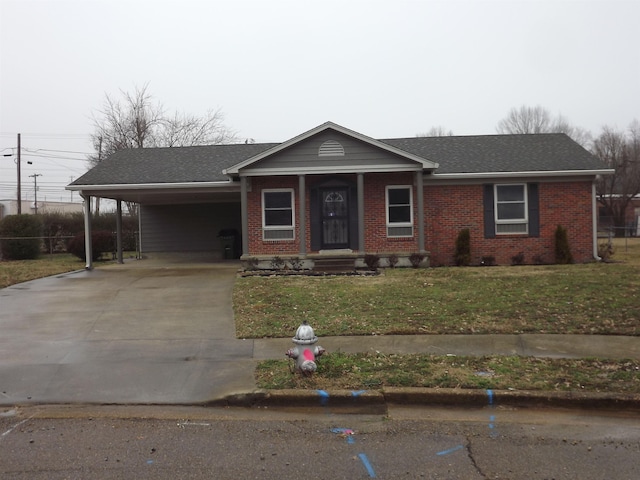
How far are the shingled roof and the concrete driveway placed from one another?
237 inches

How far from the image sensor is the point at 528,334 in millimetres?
8352

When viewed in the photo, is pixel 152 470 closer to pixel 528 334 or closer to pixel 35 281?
pixel 528 334

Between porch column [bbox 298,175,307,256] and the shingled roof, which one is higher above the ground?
the shingled roof

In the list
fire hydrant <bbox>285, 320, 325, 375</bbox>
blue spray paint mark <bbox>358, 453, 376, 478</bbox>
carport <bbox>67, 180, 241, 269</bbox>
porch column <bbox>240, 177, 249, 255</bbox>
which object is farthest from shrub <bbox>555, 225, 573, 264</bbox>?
blue spray paint mark <bbox>358, 453, 376, 478</bbox>

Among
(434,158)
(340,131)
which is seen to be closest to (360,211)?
(340,131)

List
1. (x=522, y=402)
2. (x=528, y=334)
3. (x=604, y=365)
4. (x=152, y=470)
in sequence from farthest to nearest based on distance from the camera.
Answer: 1. (x=528, y=334)
2. (x=604, y=365)
3. (x=522, y=402)
4. (x=152, y=470)

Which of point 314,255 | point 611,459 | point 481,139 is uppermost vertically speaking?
point 481,139

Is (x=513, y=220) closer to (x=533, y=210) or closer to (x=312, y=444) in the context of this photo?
(x=533, y=210)

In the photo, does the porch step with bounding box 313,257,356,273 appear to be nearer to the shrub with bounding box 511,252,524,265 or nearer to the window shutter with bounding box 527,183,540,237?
the shrub with bounding box 511,252,524,265

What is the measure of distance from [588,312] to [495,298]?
5.56ft

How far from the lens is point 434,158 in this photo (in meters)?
19.3

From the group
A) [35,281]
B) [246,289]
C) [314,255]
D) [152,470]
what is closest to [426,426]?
[152,470]

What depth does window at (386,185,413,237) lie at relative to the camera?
17.7 metres

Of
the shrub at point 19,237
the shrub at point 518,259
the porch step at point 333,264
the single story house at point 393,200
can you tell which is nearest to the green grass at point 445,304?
the porch step at point 333,264
